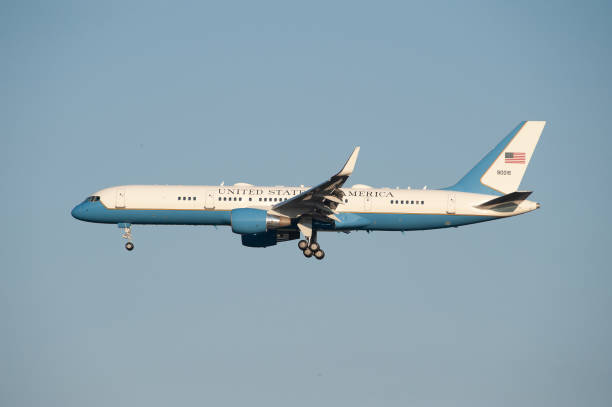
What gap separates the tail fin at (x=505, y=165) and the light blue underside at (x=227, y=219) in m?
3.64

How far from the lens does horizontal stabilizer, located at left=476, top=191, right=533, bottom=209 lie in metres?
62.6

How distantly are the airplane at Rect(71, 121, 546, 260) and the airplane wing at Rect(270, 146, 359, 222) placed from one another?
0.07 m

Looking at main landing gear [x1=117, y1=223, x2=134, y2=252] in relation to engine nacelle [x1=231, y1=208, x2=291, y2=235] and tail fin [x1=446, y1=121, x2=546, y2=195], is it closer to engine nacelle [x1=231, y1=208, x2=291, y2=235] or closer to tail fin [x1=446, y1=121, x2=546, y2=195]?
engine nacelle [x1=231, y1=208, x2=291, y2=235]

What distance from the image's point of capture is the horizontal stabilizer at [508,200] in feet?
205

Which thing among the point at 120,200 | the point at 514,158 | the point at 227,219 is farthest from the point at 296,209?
the point at 514,158

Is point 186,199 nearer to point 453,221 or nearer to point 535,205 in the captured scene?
point 453,221

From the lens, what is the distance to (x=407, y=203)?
64562 millimetres

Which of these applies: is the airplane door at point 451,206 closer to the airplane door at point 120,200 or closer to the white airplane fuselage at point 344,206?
the white airplane fuselage at point 344,206

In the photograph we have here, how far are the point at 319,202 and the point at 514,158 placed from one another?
16.8 meters

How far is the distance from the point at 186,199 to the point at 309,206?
9240 mm

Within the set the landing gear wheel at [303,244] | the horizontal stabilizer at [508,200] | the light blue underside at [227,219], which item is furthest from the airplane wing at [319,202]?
the horizontal stabilizer at [508,200]

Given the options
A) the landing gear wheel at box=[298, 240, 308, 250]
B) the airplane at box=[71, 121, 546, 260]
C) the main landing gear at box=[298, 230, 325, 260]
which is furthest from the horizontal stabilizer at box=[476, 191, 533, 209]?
the landing gear wheel at box=[298, 240, 308, 250]

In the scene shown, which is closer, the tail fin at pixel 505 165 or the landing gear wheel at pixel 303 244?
the landing gear wheel at pixel 303 244

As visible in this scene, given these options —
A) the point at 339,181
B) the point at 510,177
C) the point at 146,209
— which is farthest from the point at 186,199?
the point at 510,177
